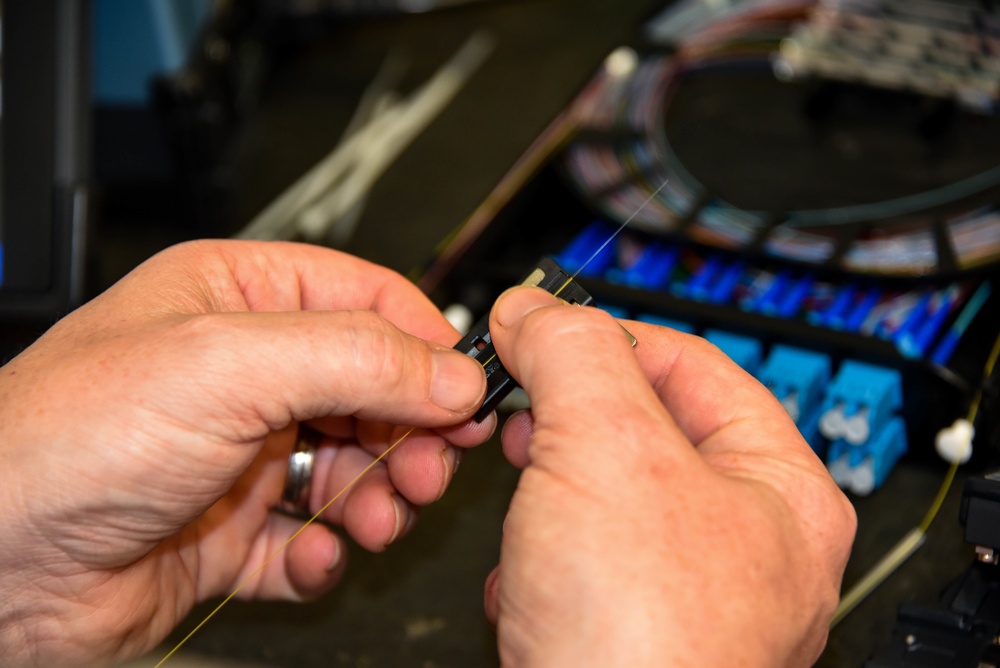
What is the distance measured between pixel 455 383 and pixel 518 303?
0.07m

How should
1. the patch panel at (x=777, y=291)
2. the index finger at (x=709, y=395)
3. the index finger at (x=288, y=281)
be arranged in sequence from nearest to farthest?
the index finger at (x=709, y=395), the index finger at (x=288, y=281), the patch panel at (x=777, y=291)

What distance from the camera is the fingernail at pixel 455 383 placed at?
28.2 inches

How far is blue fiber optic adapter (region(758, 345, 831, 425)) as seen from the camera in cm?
95

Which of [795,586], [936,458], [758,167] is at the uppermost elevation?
[795,586]

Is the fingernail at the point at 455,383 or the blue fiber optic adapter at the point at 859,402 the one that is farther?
the blue fiber optic adapter at the point at 859,402

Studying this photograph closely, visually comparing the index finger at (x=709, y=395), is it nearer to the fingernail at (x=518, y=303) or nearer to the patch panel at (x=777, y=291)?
the fingernail at (x=518, y=303)

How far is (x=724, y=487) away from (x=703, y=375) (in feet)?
0.45

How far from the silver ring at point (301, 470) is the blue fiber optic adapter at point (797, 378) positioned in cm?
42

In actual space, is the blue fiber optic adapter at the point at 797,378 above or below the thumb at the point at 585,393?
below

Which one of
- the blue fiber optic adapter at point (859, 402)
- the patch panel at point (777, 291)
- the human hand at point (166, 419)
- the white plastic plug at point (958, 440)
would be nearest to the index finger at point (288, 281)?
the human hand at point (166, 419)

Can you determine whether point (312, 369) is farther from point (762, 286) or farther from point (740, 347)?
point (762, 286)

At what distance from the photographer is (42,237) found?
1155 mm

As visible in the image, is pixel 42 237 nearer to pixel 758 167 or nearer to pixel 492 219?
pixel 492 219

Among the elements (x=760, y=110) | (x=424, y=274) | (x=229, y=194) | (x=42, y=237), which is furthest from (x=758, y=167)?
(x=42, y=237)
